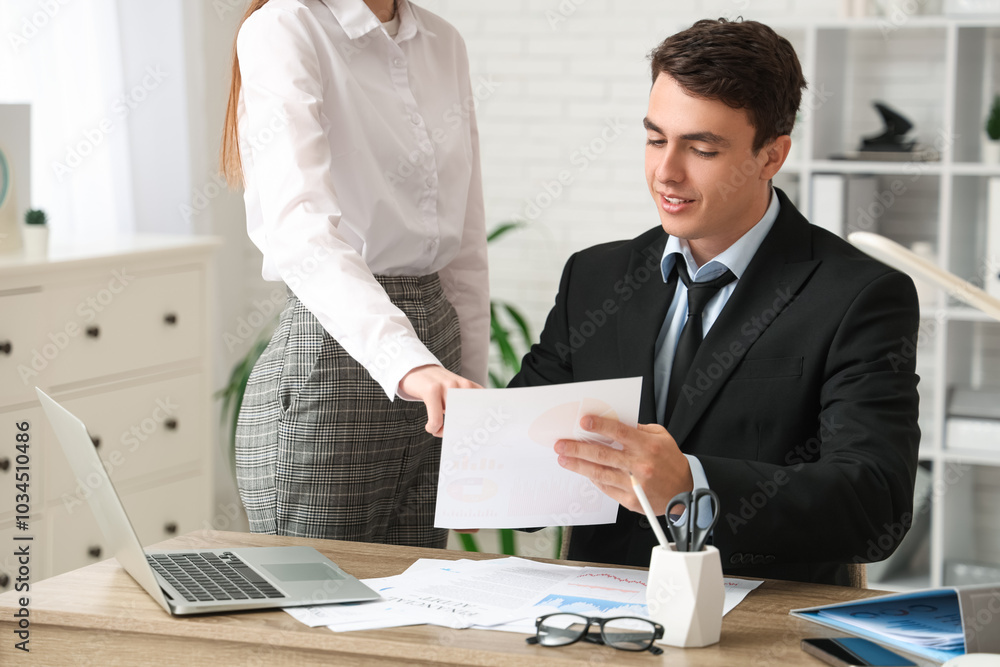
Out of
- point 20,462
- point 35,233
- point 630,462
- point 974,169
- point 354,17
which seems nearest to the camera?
point 630,462

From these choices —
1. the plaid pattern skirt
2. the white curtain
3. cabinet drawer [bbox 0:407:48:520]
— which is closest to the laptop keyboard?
the plaid pattern skirt

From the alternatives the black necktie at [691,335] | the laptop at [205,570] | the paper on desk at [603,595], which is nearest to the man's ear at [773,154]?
A: the black necktie at [691,335]

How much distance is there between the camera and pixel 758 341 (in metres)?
1.72

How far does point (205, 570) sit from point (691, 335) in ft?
2.71

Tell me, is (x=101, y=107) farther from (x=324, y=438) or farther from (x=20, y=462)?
→ (x=324, y=438)

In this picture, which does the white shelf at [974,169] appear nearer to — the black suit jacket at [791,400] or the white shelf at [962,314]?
the white shelf at [962,314]

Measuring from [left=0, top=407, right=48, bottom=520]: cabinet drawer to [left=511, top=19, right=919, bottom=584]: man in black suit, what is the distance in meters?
1.61

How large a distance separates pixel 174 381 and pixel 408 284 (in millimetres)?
1673

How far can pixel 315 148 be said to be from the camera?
169cm

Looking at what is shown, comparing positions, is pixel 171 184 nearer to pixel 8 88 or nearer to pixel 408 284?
pixel 8 88

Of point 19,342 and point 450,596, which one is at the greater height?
point 19,342

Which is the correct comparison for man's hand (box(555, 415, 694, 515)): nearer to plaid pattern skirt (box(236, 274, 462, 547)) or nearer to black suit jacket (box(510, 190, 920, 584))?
black suit jacket (box(510, 190, 920, 584))

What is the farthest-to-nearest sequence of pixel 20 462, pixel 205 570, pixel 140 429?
→ pixel 140 429 → pixel 20 462 → pixel 205 570

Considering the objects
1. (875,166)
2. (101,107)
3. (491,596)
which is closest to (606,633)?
(491,596)
